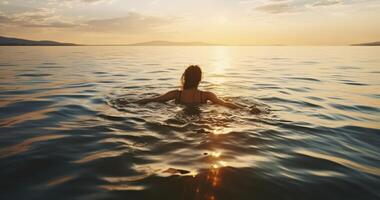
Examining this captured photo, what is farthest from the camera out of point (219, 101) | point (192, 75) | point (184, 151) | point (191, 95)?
point (191, 95)

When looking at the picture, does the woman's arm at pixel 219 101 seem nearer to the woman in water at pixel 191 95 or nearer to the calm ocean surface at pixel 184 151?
the woman in water at pixel 191 95

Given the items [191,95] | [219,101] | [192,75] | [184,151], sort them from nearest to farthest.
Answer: [184,151] < [192,75] < [219,101] < [191,95]

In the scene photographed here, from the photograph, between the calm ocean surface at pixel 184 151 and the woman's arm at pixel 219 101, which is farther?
the woman's arm at pixel 219 101

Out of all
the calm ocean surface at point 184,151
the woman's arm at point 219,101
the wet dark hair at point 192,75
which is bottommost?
the calm ocean surface at point 184,151

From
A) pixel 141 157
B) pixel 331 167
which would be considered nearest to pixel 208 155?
pixel 141 157

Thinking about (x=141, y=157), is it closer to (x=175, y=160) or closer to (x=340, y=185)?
(x=175, y=160)

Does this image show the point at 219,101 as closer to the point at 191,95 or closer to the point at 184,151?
the point at 191,95

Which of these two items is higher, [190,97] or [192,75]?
[192,75]

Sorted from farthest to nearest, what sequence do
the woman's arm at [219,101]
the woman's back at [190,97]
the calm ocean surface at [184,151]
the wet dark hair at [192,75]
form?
Result: the woman's back at [190,97] < the woman's arm at [219,101] < the wet dark hair at [192,75] < the calm ocean surface at [184,151]

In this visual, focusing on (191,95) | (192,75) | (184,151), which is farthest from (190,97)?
(184,151)

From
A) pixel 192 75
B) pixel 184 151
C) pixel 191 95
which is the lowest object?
pixel 184 151

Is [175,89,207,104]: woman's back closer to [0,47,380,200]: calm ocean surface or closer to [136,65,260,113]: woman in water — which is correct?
[136,65,260,113]: woman in water

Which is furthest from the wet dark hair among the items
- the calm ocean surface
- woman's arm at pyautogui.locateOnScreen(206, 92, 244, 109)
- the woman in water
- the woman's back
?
the calm ocean surface

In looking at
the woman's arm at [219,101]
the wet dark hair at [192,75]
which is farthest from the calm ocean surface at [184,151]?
the wet dark hair at [192,75]
